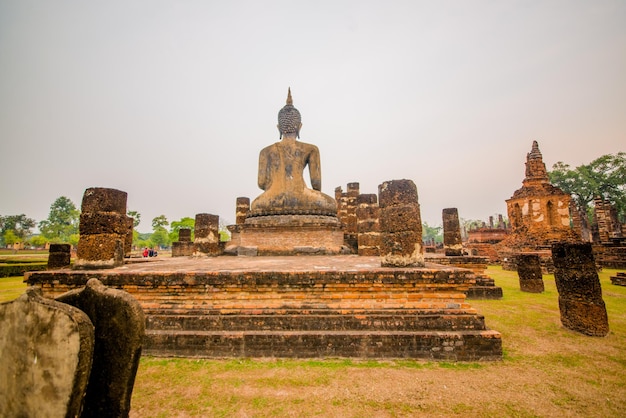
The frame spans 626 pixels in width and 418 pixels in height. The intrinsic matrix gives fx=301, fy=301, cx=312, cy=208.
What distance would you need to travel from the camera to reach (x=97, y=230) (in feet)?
17.0

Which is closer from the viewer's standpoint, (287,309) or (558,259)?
(287,309)

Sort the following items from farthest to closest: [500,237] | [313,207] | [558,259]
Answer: [500,237] → [313,207] → [558,259]

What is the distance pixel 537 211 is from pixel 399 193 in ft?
51.9

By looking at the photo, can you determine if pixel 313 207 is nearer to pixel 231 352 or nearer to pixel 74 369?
pixel 231 352

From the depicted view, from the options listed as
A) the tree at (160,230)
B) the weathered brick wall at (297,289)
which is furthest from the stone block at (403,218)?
the tree at (160,230)

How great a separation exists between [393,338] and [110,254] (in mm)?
4798

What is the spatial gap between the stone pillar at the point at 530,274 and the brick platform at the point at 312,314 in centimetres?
624

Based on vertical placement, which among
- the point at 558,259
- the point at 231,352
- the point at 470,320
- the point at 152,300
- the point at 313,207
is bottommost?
the point at 231,352

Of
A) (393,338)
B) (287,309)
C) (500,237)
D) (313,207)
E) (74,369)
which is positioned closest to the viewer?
(74,369)

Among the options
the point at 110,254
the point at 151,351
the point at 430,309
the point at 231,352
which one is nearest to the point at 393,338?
the point at 430,309

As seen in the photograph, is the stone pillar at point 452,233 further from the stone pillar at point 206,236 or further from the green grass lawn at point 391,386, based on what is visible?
the stone pillar at point 206,236

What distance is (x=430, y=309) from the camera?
13.0 feet

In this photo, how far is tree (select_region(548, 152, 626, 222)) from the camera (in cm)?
3431

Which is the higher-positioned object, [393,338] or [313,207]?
[313,207]
